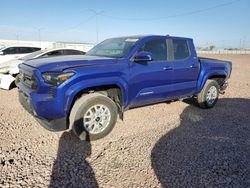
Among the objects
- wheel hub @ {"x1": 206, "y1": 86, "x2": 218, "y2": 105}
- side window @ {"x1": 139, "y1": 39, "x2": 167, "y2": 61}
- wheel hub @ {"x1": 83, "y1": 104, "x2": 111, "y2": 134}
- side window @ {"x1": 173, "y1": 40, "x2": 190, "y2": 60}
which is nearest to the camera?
wheel hub @ {"x1": 83, "y1": 104, "x2": 111, "y2": 134}

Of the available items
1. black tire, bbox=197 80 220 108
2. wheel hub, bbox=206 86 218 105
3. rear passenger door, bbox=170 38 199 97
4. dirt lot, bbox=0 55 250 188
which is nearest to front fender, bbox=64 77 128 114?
dirt lot, bbox=0 55 250 188

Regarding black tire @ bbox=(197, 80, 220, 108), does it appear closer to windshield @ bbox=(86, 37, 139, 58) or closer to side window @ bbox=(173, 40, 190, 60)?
side window @ bbox=(173, 40, 190, 60)

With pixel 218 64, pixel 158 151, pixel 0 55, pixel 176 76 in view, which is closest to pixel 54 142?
pixel 158 151

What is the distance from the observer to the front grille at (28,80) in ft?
12.7

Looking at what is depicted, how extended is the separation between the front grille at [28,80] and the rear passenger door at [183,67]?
2.92 meters

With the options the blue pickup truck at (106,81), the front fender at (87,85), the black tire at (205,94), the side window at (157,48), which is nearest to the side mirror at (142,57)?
the blue pickup truck at (106,81)

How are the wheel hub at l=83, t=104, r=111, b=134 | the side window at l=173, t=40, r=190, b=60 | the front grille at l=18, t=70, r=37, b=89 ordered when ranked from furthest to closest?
1. the side window at l=173, t=40, r=190, b=60
2. the wheel hub at l=83, t=104, r=111, b=134
3. the front grille at l=18, t=70, r=37, b=89

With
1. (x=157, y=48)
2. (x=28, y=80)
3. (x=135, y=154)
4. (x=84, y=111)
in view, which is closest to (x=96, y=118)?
(x=84, y=111)

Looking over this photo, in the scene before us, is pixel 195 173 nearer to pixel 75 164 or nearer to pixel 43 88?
pixel 75 164

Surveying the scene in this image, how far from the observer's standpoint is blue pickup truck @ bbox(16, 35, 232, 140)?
3721 millimetres

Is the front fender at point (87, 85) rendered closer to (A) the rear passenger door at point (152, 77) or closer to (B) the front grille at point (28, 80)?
(A) the rear passenger door at point (152, 77)

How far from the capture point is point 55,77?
12.0 feet

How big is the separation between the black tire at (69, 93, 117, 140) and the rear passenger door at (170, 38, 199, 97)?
1853mm

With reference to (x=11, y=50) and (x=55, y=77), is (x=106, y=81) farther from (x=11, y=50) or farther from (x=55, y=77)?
(x=11, y=50)
